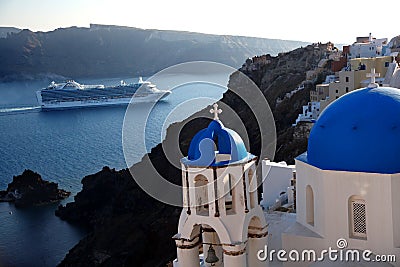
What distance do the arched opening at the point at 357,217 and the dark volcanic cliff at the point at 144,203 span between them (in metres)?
11.0

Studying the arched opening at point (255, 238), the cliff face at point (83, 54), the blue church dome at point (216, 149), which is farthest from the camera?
the cliff face at point (83, 54)

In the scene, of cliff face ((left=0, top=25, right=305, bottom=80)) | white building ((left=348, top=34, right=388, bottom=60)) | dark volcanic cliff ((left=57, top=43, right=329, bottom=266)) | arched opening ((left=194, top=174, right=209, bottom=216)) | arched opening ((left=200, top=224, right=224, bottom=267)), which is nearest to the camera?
arched opening ((left=194, top=174, right=209, bottom=216))

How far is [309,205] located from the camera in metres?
7.46

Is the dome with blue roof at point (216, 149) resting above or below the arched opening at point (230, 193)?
above

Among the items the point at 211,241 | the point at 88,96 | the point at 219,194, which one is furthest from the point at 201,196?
the point at 88,96

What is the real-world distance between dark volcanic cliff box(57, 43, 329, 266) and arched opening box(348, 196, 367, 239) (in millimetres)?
10982

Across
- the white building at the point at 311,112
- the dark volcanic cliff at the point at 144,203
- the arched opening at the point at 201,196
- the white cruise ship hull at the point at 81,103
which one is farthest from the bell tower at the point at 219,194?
the white cruise ship hull at the point at 81,103

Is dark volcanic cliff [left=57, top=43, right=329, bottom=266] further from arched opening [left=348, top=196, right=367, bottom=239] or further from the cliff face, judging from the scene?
the cliff face

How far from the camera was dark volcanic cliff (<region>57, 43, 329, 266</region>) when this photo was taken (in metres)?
20.7

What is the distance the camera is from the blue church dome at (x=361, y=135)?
21.4ft

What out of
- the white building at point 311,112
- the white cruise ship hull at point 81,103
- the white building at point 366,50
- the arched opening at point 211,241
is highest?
the white building at point 366,50

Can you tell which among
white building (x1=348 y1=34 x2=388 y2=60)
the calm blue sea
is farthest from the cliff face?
white building (x1=348 y1=34 x2=388 y2=60)

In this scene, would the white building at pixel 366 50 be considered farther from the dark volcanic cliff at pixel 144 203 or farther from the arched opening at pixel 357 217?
the arched opening at pixel 357 217

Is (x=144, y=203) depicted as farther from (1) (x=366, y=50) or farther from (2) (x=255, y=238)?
(2) (x=255, y=238)
